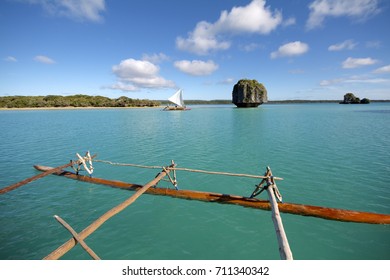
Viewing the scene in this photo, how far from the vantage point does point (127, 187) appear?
12.2 m

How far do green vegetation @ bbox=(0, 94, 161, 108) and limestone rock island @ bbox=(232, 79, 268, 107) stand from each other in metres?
88.4

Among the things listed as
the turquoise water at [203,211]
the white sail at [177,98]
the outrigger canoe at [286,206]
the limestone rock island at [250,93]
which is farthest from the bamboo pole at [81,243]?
the limestone rock island at [250,93]

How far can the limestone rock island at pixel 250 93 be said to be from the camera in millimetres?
132250

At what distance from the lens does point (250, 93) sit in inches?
5202

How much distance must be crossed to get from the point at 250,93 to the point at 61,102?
13967 centimetres

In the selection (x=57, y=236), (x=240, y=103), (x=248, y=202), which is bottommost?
(x=57, y=236)

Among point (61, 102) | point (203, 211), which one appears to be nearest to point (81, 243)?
point (203, 211)

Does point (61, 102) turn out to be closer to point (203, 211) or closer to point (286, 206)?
point (203, 211)

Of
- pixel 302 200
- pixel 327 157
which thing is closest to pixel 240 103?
pixel 327 157

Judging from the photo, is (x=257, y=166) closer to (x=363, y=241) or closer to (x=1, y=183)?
(x=363, y=241)

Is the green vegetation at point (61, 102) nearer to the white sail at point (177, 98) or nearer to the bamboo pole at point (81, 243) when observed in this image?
the white sail at point (177, 98)

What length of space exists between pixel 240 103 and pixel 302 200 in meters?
133

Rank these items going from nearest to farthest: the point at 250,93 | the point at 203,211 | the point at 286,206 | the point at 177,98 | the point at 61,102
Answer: the point at 286,206 → the point at 203,211 → the point at 177,98 → the point at 250,93 → the point at 61,102

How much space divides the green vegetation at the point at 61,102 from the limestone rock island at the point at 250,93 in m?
88.4
